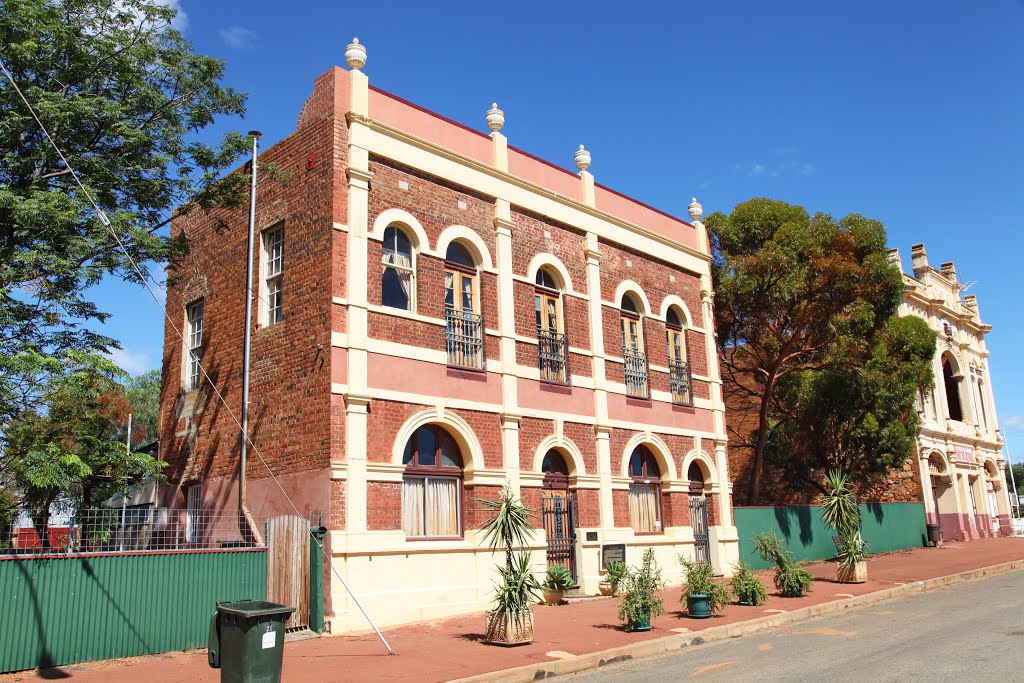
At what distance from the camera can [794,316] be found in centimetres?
2702

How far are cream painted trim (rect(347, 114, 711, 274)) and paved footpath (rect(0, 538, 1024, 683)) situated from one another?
8740mm

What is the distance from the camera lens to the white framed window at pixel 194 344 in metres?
18.9

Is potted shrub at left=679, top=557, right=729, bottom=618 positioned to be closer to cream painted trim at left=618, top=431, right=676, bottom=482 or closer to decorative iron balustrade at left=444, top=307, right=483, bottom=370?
cream painted trim at left=618, top=431, right=676, bottom=482

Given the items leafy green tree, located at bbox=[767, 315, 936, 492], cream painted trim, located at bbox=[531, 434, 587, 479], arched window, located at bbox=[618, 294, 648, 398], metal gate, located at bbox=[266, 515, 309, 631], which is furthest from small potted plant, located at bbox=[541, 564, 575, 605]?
leafy green tree, located at bbox=[767, 315, 936, 492]

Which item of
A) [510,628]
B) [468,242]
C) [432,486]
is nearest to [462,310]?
[468,242]

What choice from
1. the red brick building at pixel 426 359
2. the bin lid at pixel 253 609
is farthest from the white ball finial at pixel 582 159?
the bin lid at pixel 253 609

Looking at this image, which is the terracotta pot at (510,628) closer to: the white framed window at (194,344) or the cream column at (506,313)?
the cream column at (506,313)

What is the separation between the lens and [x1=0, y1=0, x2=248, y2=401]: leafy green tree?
47.8 feet

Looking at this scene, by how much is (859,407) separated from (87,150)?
24712 mm

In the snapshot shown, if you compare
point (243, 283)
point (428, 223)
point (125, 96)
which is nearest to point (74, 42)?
point (125, 96)

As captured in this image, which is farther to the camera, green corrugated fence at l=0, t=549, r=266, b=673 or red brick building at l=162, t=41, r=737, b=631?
red brick building at l=162, t=41, r=737, b=631

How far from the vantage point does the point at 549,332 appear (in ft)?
63.7

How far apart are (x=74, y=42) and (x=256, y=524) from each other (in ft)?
30.8

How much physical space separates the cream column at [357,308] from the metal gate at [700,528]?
35.4 ft
